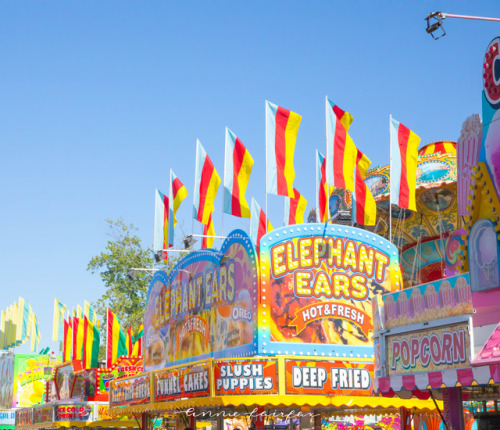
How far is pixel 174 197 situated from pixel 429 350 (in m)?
15.9

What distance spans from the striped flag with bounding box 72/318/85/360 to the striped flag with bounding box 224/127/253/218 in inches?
562

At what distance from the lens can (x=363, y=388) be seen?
61.4 feet

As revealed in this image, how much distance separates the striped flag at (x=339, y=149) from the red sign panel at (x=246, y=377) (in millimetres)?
5298

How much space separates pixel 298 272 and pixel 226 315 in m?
2.51

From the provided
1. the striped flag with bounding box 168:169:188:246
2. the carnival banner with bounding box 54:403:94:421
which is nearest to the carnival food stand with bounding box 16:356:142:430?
the carnival banner with bounding box 54:403:94:421

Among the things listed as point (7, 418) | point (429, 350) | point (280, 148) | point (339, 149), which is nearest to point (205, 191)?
point (280, 148)

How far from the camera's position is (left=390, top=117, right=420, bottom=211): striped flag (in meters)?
21.4

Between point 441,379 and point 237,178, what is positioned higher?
point 237,178

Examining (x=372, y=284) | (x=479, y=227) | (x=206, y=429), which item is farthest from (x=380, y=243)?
(x=206, y=429)

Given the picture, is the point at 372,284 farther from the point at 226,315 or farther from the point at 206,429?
the point at 206,429

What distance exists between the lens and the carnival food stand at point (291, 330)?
18344 millimetres

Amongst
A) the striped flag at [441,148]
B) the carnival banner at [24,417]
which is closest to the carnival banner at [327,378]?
the striped flag at [441,148]

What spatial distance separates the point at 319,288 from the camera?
1975cm

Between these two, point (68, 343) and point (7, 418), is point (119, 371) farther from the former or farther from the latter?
point (7, 418)
